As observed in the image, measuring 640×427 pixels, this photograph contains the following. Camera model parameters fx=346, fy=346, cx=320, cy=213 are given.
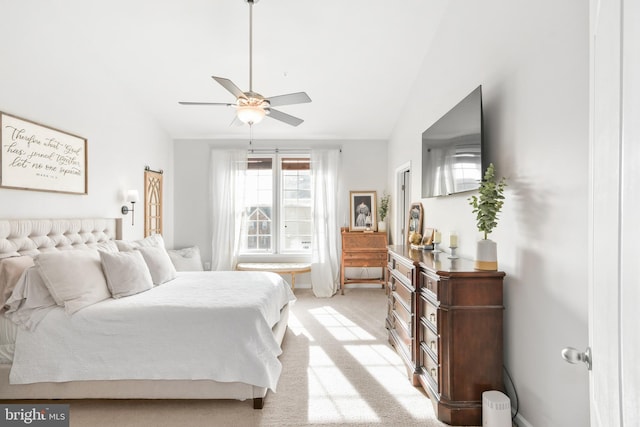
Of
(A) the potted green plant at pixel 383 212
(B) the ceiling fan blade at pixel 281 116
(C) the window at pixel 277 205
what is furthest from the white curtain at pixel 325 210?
(B) the ceiling fan blade at pixel 281 116

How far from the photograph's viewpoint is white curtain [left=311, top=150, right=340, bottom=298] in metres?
5.72

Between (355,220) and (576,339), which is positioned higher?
(355,220)

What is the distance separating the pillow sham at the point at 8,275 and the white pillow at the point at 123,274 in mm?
510

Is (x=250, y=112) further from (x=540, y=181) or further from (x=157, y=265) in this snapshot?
(x=540, y=181)

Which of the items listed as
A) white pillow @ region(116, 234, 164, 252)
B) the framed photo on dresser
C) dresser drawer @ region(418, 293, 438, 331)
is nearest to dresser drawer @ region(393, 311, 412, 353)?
dresser drawer @ region(418, 293, 438, 331)

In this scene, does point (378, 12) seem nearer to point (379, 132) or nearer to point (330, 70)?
point (330, 70)

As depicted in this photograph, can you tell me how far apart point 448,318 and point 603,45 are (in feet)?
5.45

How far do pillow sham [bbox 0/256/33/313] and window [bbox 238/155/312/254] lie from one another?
3582 millimetres

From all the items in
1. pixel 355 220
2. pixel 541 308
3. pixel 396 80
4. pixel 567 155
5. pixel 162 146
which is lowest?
pixel 541 308

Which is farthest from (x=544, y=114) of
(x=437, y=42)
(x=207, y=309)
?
(x=207, y=309)

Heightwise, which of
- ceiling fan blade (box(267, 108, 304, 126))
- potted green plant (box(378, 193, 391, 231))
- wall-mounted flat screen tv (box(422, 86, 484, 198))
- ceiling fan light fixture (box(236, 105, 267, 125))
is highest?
ceiling fan blade (box(267, 108, 304, 126))

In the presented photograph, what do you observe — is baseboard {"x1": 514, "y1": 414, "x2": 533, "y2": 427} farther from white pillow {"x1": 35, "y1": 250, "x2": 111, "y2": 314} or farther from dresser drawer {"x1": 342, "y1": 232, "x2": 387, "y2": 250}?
dresser drawer {"x1": 342, "y1": 232, "x2": 387, "y2": 250}

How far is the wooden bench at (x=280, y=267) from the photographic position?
213 inches

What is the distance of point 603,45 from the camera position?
775 mm
